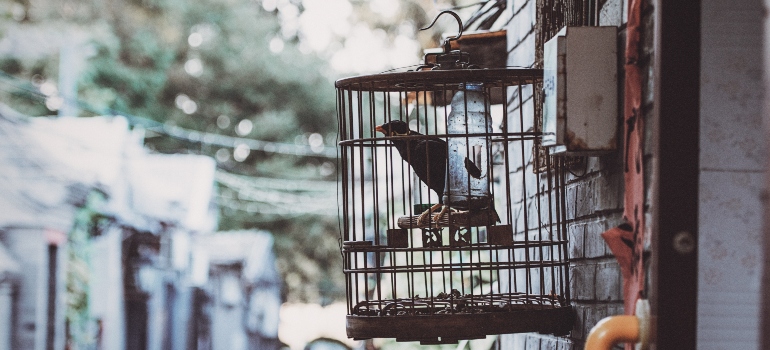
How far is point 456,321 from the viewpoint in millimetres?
1930

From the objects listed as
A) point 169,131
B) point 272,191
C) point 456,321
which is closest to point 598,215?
point 456,321

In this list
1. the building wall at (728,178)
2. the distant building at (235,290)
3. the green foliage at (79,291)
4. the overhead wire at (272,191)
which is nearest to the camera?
the building wall at (728,178)

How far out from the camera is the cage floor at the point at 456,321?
1929 mm

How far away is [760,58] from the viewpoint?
152cm

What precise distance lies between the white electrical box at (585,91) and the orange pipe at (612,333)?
383mm

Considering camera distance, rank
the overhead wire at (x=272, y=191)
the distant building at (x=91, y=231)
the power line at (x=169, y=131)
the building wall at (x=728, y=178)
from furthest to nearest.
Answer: the overhead wire at (x=272, y=191) < the power line at (x=169, y=131) < the distant building at (x=91, y=231) < the building wall at (x=728, y=178)

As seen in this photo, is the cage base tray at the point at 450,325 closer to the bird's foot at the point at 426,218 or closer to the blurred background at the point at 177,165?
the bird's foot at the point at 426,218

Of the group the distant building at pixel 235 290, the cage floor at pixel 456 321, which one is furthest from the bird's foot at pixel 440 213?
the distant building at pixel 235 290

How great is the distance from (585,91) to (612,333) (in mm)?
503

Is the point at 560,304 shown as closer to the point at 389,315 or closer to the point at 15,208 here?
the point at 389,315

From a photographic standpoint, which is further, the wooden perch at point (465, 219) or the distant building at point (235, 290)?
the distant building at point (235, 290)

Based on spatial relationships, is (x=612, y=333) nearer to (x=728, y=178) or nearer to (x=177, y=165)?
(x=728, y=178)

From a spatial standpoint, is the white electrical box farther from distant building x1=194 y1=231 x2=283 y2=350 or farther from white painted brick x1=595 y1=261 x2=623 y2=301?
distant building x1=194 y1=231 x2=283 y2=350

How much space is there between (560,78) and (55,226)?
7521mm
